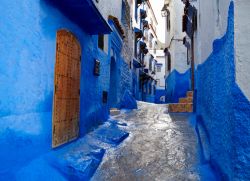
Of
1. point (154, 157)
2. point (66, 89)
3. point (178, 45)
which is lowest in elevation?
point (154, 157)

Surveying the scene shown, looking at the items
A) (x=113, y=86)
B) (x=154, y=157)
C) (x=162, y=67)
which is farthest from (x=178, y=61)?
(x=162, y=67)

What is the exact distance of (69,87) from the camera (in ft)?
19.0

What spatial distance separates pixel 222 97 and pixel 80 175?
2.63 meters

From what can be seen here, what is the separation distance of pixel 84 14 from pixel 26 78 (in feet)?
8.04

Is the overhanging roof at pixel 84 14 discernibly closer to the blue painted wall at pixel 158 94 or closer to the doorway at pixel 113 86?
the doorway at pixel 113 86

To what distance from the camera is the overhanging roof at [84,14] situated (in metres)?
5.02

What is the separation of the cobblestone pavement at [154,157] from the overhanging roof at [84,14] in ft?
10.1

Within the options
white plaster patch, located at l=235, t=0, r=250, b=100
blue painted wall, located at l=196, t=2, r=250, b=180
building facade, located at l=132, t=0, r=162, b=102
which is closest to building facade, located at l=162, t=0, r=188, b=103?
building facade, located at l=132, t=0, r=162, b=102

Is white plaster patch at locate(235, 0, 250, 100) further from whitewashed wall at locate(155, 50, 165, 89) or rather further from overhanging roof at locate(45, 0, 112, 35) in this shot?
whitewashed wall at locate(155, 50, 165, 89)

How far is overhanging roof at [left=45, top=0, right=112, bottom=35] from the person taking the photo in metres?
5.02

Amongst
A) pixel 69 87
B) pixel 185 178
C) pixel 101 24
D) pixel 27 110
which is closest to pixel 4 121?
pixel 27 110

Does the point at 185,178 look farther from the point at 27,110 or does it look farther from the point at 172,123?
the point at 172,123

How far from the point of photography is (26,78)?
3.88 meters

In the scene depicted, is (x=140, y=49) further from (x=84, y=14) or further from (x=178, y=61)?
(x=84, y=14)
